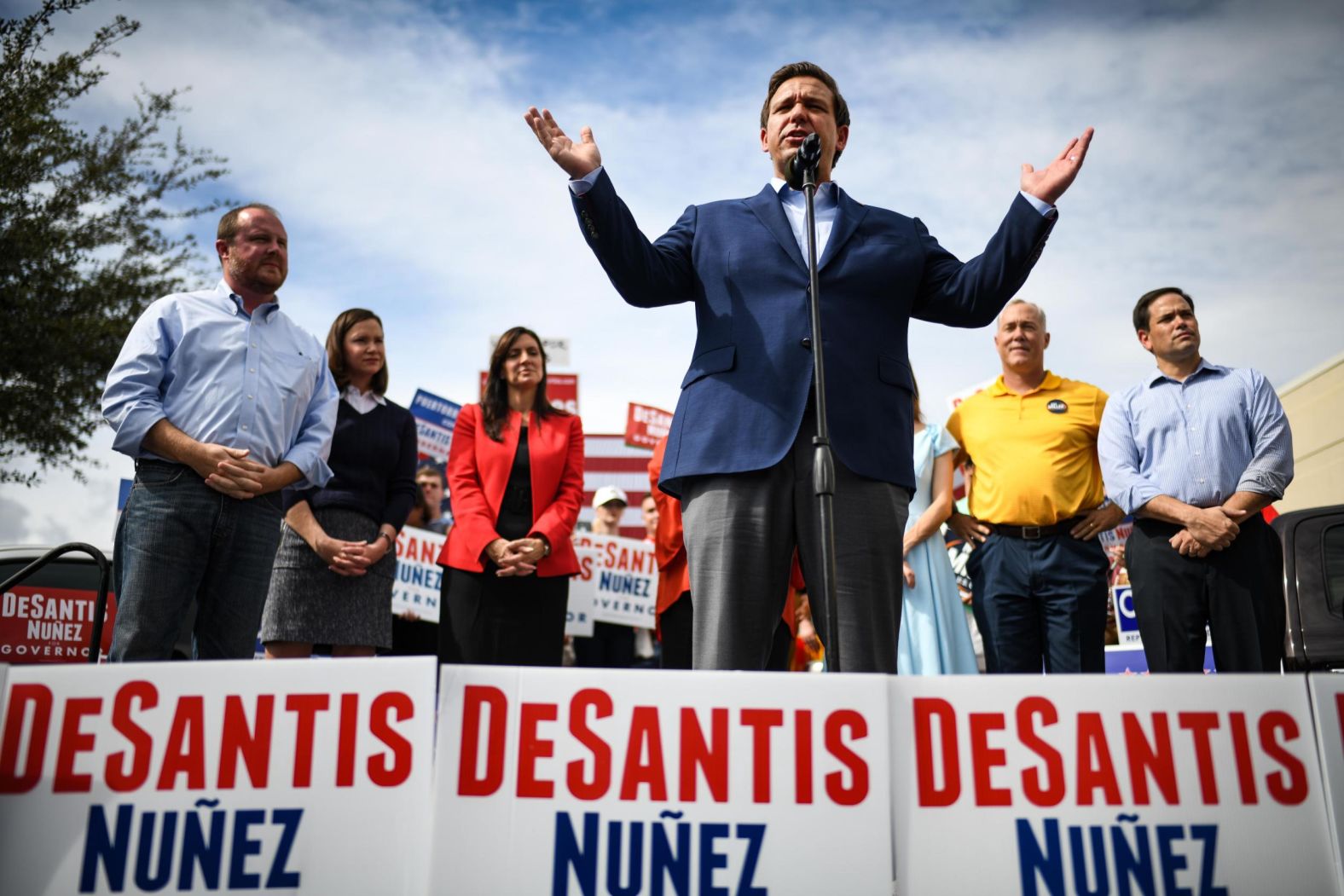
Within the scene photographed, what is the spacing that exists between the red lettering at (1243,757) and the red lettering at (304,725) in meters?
1.66

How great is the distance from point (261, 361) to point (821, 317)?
196 centimetres

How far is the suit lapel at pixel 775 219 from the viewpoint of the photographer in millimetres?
2812

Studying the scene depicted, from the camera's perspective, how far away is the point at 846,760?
1.94 metres

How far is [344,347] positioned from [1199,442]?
3554 mm

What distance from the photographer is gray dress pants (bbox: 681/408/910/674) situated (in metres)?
2.59

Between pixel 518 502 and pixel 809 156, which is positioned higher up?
pixel 809 156

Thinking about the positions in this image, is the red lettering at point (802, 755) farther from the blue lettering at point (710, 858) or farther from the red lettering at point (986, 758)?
the red lettering at point (986, 758)

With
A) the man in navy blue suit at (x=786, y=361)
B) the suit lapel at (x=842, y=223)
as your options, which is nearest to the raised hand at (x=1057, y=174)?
the man in navy blue suit at (x=786, y=361)

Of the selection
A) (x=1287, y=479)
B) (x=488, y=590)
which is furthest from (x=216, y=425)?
(x=1287, y=479)

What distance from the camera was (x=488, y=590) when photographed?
446cm

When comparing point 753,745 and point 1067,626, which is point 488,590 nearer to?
point 1067,626

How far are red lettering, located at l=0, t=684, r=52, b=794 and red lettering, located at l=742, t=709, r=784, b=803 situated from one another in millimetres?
1269

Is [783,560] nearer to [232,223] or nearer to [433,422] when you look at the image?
[232,223]

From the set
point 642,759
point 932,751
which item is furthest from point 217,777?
point 932,751
